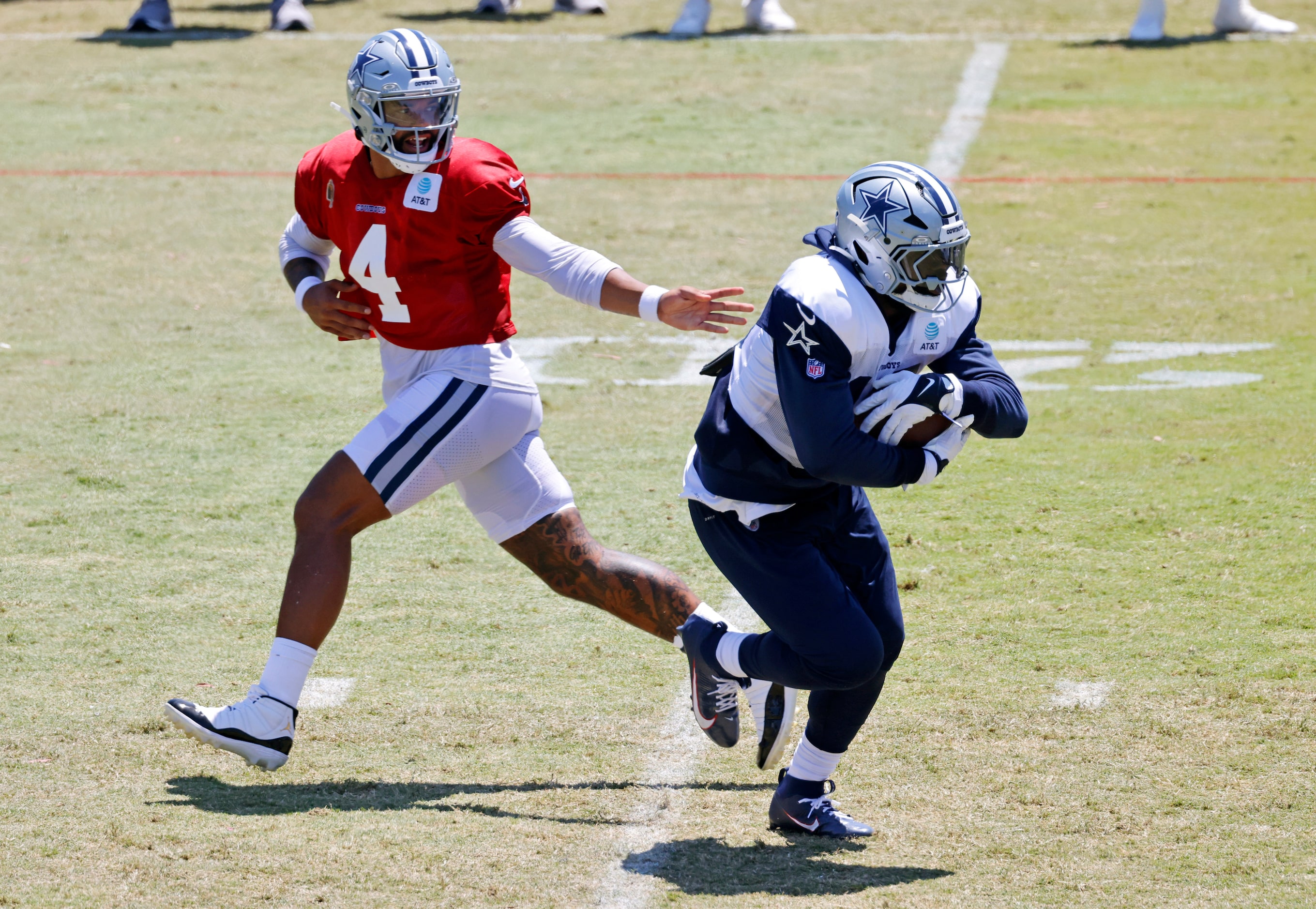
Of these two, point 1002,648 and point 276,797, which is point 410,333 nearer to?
point 276,797

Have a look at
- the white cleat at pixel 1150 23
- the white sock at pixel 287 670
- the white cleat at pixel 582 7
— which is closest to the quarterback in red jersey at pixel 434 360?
the white sock at pixel 287 670

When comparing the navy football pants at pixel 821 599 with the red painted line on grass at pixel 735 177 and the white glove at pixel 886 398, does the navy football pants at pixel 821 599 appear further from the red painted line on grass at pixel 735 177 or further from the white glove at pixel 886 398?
the red painted line on grass at pixel 735 177

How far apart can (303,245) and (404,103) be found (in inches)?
28.9

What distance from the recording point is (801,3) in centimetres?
2112

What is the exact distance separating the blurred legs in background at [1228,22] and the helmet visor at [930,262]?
15500 mm

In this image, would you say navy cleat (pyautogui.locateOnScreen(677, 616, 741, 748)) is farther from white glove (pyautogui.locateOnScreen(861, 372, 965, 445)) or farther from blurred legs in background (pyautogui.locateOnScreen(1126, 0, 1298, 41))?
blurred legs in background (pyautogui.locateOnScreen(1126, 0, 1298, 41))

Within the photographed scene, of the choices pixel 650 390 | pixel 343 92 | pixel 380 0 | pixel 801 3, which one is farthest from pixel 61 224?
pixel 801 3

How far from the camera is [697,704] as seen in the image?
4.53 metres

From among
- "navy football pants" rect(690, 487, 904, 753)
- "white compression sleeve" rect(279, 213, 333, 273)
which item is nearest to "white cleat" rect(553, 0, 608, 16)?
"white compression sleeve" rect(279, 213, 333, 273)

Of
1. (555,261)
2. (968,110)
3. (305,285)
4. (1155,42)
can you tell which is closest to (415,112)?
(555,261)

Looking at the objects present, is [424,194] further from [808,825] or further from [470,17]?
[470,17]

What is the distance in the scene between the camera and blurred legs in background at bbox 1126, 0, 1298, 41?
59.6 ft

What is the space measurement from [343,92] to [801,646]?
13.1 m

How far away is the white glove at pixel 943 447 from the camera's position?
13.0 ft
